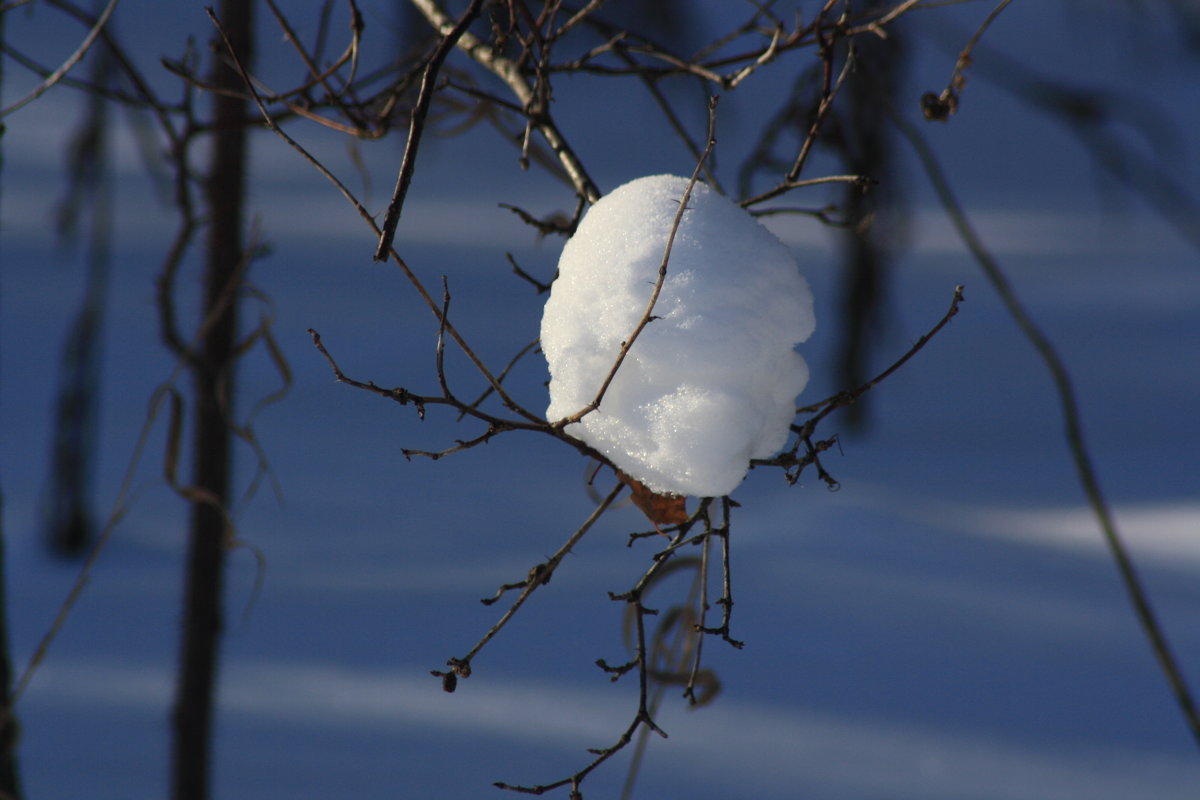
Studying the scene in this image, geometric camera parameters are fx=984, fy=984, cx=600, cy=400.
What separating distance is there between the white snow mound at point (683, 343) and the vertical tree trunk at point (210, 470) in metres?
0.40

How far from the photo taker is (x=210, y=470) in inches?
26.8

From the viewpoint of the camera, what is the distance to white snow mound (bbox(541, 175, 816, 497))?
1.03ft

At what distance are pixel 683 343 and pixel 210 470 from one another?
1.55 feet

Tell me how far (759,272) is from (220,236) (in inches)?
18.2

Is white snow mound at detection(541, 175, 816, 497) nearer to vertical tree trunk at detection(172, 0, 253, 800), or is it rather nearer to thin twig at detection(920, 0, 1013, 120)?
thin twig at detection(920, 0, 1013, 120)

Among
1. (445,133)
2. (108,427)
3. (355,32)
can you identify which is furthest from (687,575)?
(108,427)

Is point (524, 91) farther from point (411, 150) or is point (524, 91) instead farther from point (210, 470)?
point (210, 470)

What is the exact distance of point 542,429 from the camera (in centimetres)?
29

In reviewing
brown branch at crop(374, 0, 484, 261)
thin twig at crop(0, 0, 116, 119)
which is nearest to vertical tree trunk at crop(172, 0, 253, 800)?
thin twig at crop(0, 0, 116, 119)

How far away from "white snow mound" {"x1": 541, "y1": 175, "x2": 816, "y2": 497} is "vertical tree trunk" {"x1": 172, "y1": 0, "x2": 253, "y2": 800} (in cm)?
40

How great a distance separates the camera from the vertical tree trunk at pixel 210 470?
0.66 meters

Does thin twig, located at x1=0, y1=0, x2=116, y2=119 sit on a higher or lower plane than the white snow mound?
higher

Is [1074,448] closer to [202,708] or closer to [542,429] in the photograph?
[542,429]

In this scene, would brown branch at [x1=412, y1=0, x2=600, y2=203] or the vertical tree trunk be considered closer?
brown branch at [x1=412, y1=0, x2=600, y2=203]
